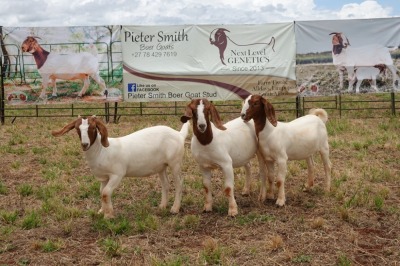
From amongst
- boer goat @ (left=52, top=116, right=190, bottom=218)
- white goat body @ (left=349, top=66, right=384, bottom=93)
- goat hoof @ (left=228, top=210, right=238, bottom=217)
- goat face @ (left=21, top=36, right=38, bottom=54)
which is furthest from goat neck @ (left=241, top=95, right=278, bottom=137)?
goat face @ (left=21, top=36, right=38, bottom=54)

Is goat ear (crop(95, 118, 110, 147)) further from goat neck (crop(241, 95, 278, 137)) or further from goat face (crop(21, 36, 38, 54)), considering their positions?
goat face (crop(21, 36, 38, 54))

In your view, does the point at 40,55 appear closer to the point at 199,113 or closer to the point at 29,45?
the point at 29,45

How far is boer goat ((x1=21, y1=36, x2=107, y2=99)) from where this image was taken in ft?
46.0

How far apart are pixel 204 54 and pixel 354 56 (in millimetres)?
4266

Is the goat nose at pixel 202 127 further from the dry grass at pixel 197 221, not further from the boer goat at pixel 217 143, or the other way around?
the dry grass at pixel 197 221

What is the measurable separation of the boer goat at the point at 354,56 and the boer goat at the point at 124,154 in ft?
28.7

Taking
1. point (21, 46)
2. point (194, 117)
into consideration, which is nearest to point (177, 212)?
point (194, 117)

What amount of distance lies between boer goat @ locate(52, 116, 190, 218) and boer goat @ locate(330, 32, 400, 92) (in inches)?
344

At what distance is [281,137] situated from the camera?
21.8 ft

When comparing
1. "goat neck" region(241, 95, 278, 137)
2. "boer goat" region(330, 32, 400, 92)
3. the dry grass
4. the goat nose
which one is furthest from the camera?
"boer goat" region(330, 32, 400, 92)

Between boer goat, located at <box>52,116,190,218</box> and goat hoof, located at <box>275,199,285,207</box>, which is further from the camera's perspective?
goat hoof, located at <box>275,199,285,207</box>

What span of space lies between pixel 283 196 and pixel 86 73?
9053 millimetres

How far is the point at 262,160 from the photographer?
686 cm

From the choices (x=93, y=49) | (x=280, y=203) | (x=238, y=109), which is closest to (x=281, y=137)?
(x=280, y=203)
